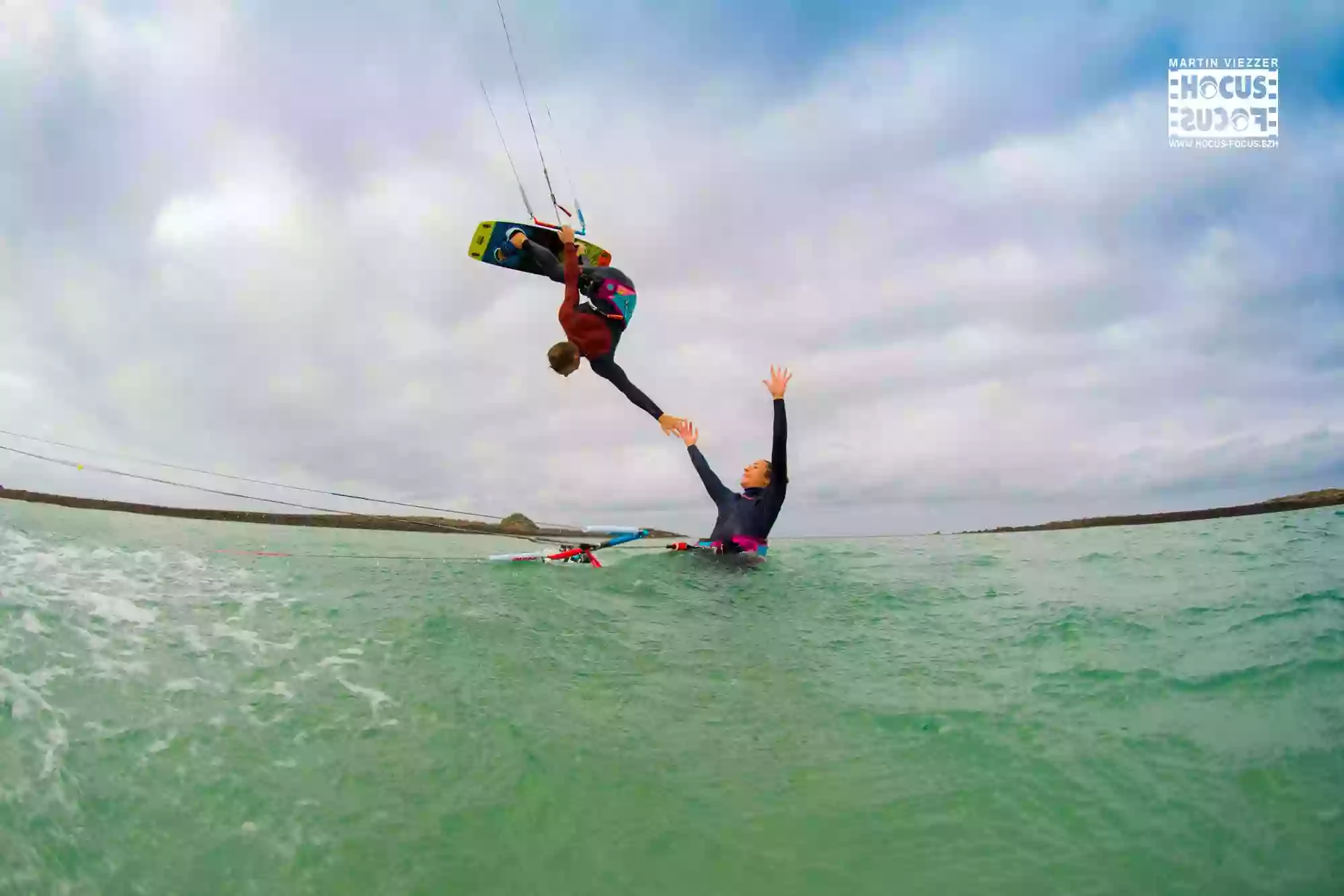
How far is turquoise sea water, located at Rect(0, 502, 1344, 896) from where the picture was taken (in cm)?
304

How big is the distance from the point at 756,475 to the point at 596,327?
12.4ft

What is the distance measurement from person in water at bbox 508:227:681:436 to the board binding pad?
38 centimetres

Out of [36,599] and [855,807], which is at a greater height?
[36,599]

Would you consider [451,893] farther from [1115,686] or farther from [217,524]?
[217,524]

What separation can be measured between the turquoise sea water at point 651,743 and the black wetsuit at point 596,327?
4410mm

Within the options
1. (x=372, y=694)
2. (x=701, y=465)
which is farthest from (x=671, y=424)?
(x=372, y=694)

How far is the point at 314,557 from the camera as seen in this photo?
1113 cm

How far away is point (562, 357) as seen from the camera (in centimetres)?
1029

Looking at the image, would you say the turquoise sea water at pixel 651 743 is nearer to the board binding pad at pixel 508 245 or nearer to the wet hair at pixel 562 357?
the wet hair at pixel 562 357

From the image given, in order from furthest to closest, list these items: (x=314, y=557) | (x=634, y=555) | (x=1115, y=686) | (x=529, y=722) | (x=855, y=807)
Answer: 1. (x=634, y=555)
2. (x=314, y=557)
3. (x=1115, y=686)
4. (x=529, y=722)
5. (x=855, y=807)

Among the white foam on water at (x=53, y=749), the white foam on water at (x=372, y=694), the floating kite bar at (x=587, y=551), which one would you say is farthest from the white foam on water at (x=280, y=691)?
the floating kite bar at (x=587, y=551)

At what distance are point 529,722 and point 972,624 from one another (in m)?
5.21

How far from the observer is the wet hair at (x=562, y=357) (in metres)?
10.2

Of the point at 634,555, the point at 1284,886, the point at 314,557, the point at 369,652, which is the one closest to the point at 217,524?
the point at 314,557
